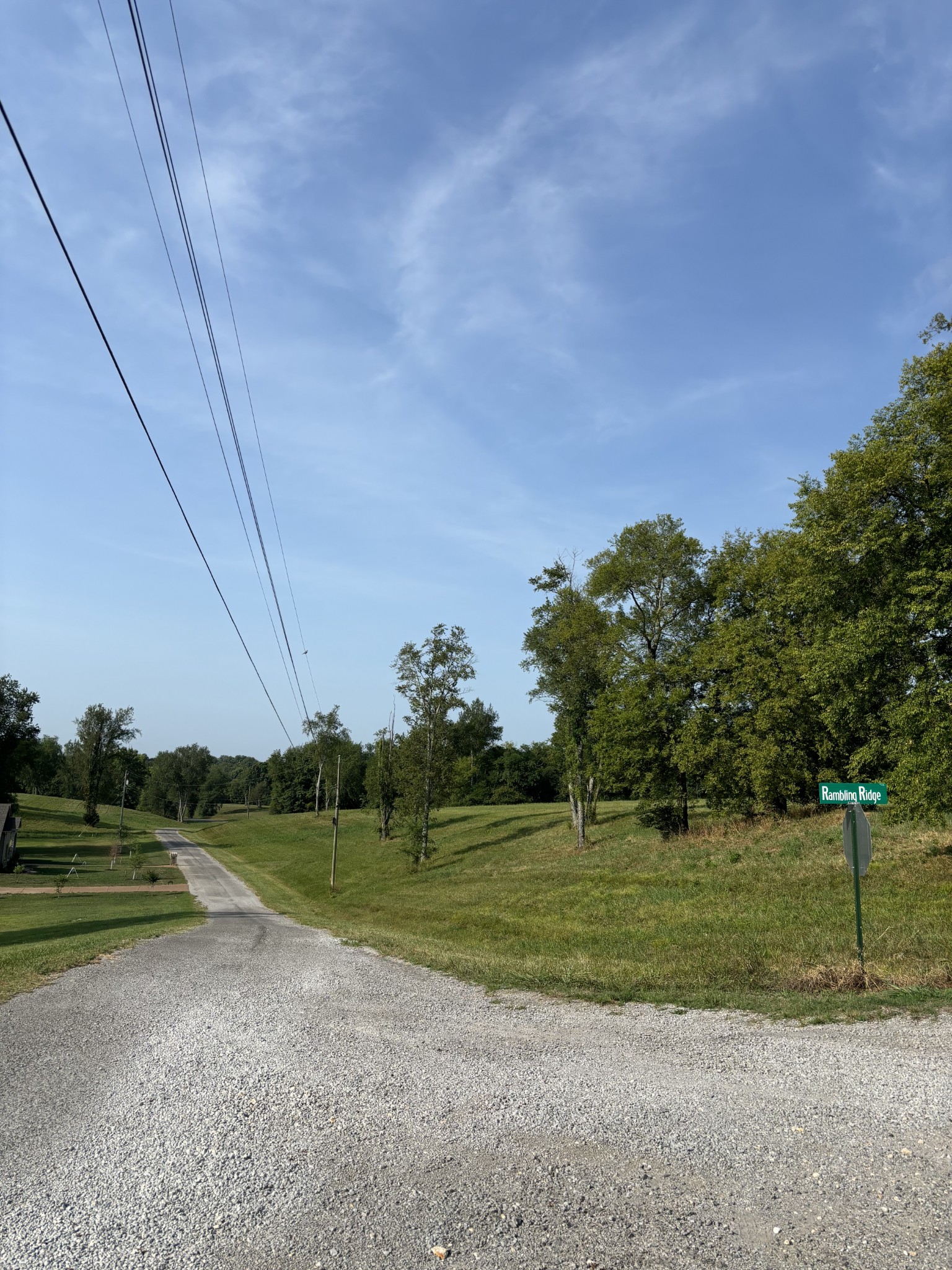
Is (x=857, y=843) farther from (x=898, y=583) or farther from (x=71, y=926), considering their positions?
(x=71, y=926)

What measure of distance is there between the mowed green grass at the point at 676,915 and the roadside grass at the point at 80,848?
13497 mm

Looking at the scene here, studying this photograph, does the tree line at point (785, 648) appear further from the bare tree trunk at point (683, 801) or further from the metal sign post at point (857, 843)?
the metal sign post at point (857, 843)

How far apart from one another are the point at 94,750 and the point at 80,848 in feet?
91.1

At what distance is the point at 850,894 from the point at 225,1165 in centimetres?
1838

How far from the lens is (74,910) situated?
30.5 metres

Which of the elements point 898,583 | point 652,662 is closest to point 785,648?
point 652,662

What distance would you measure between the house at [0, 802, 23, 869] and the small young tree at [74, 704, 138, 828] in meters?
40.6

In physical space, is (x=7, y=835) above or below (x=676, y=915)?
below

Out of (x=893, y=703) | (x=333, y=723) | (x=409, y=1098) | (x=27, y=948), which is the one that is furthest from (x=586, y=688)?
(x=333, y=723)

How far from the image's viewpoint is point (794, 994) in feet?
36.8

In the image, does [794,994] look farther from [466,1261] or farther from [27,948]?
[27,948]

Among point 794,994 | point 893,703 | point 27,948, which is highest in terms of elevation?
point 893,703

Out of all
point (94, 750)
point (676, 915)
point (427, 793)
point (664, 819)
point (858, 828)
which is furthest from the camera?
point (94, 750)

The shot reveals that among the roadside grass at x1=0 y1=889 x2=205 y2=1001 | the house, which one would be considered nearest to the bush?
the roadside grass at x1=0 y1=889 x2=205 y2=1001
